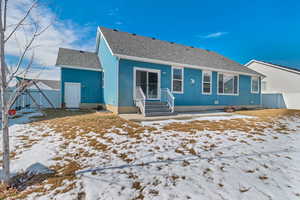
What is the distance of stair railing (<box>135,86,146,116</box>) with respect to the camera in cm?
755

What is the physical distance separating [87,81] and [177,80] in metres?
7.13

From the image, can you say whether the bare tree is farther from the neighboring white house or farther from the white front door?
the neighboring white house

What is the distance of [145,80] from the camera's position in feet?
29.1

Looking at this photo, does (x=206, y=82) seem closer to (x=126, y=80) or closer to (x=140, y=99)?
(x=140, y=99)

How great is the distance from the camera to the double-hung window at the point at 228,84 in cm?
1136

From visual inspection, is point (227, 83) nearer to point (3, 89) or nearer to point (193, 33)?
point (193, 33)

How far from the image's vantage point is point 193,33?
56.1 feet

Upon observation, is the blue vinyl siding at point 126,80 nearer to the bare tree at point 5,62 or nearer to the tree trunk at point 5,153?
the bare tree at point 5,62

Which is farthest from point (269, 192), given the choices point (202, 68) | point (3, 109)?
point (202, 68)

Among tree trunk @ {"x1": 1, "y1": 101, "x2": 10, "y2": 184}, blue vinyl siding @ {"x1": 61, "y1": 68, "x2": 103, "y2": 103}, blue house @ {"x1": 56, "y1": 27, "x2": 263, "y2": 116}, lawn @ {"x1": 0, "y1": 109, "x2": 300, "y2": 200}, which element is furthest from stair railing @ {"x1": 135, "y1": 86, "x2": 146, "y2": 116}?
tree trunk @ {"x1": 1, "y1": 101, "x2": 10, "y2": 184}

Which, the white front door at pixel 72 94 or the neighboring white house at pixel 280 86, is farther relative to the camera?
the neighboring white house at pixel 280 86

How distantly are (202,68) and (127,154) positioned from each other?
924cm

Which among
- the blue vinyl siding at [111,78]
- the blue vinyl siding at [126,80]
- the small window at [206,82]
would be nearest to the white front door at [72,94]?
the blue vinyl siding at [111,78]

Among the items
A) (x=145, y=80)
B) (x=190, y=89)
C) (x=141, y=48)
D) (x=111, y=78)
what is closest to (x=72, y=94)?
(x=111, y=78)
